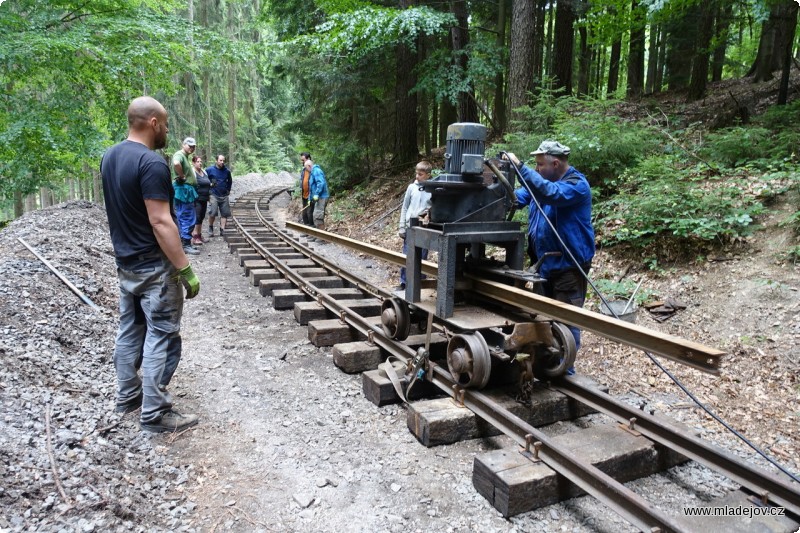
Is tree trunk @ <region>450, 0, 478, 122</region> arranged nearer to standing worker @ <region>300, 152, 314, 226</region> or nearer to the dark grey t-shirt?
standing worker @ <region>300, 152, 314, 226</region>

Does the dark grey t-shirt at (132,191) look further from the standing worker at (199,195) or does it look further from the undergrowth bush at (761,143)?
the standing worker at (199,195)

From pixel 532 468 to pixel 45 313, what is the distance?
491cm

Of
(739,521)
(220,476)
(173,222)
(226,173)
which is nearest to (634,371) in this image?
(739,521)

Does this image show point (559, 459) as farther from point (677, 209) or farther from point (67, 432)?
A: point (677, 209)

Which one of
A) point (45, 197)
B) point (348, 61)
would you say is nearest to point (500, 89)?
point (348, 61)

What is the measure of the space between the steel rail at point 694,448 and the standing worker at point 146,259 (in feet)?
9.73

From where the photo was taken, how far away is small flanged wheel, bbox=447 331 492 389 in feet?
11.5

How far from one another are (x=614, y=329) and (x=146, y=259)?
3.15 meters

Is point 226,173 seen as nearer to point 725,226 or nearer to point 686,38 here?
point 725,226

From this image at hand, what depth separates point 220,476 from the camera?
3.10 metres

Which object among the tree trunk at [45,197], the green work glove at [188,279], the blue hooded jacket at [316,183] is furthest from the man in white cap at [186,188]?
the tree trunk at [45,197]

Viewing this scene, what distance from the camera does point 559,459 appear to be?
9.47 ft

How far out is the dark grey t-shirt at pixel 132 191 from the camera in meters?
3.32

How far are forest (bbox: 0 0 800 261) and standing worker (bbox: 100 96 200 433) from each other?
5.74 metres
